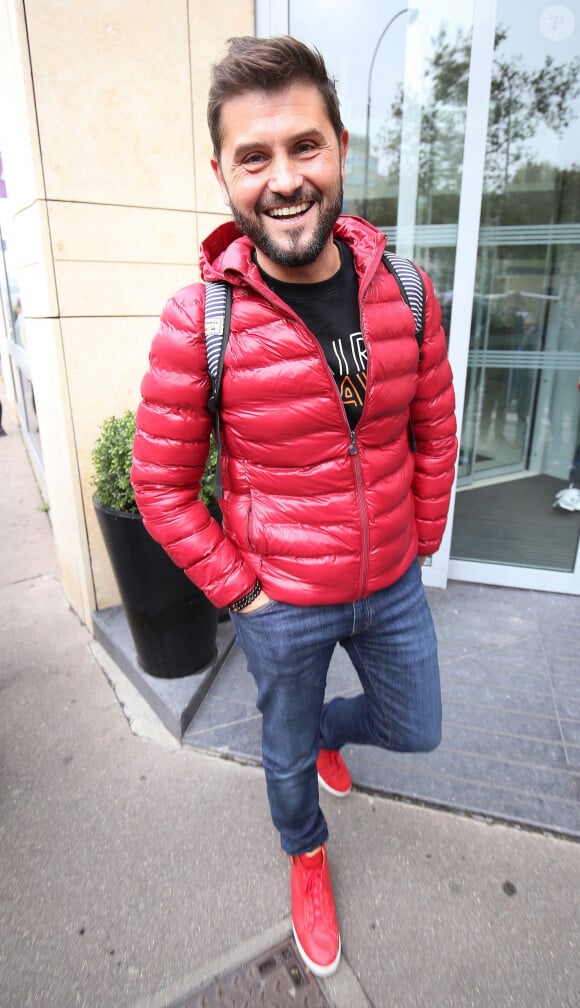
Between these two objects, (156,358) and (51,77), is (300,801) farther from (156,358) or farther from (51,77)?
(51,77)

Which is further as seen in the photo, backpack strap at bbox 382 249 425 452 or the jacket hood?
backpack strap at bbox 382 249 425 452

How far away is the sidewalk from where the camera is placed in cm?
181

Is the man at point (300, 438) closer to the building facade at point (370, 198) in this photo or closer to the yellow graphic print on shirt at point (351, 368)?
the yellow graphic print on shirt at point (351, 368)

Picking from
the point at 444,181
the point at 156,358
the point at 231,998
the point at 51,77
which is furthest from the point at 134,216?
the point at 231,998

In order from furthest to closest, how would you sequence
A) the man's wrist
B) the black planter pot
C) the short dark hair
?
1. the black planter pot
2. the man's wrist
3. the short dark hair

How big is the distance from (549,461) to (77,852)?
→ 11.5ft

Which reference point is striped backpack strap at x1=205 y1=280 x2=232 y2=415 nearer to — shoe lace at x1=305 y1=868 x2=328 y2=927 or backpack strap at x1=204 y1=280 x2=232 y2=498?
backpack strap at x1=204 y1=280 x2=232 y2=498

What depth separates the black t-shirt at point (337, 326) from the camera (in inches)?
62.8

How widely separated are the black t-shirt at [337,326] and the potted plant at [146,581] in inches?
55.5

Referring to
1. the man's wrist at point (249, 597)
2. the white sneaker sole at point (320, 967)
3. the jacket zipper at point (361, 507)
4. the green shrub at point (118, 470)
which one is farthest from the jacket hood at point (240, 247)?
the white sneaker sole at point (320, 967)

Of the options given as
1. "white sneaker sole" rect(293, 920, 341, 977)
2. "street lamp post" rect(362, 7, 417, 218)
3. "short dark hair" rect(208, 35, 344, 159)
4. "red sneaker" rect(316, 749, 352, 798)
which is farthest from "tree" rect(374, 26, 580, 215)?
"white sneaker sole" rect(293, 920, 341, 977)

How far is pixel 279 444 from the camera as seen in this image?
1.59 m

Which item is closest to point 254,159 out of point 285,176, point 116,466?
point 285,176

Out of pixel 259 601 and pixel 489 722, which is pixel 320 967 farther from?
pixel 489 722
